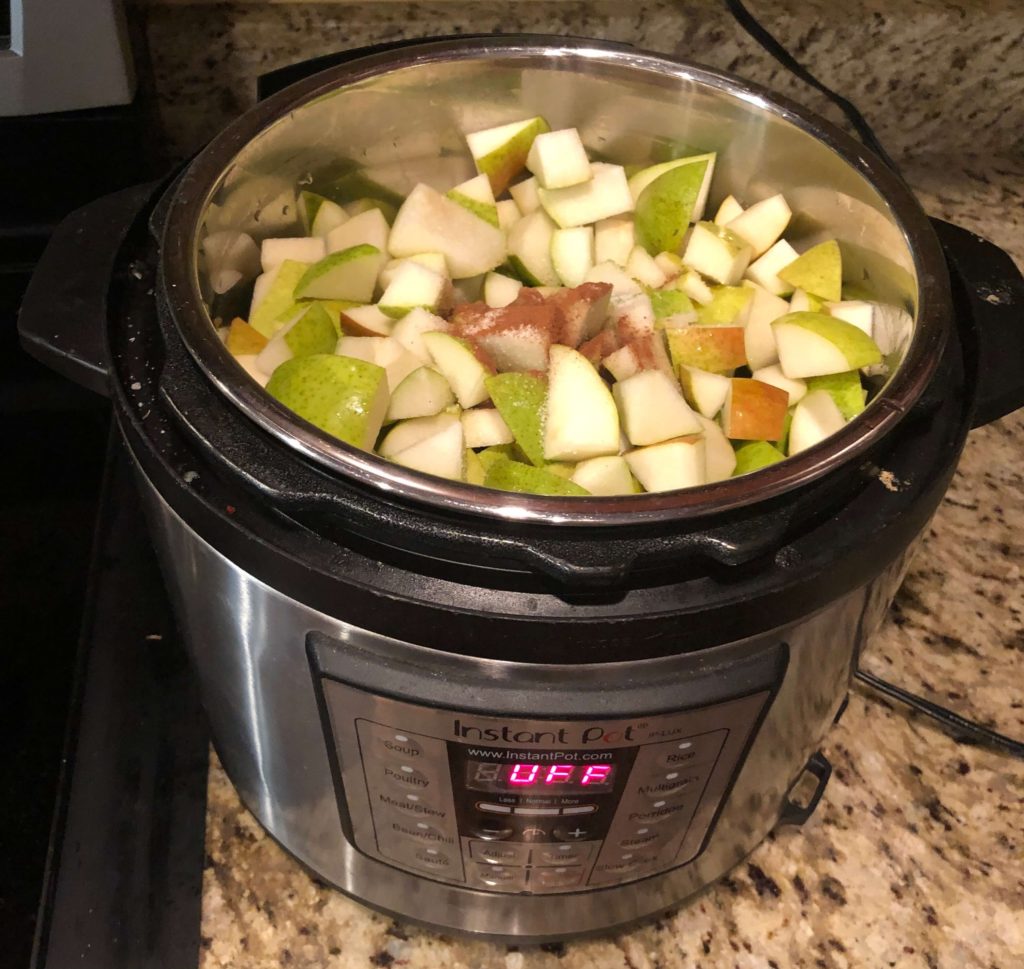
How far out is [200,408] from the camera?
495 millimetres

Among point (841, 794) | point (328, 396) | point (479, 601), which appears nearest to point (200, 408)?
point (328, 396)

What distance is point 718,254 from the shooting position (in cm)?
72

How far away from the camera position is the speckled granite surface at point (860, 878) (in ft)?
2.28

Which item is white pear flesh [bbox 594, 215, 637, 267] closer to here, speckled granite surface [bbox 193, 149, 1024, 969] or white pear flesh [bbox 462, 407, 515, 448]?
white pear flesh [bbox 462, 407, 515, 448]

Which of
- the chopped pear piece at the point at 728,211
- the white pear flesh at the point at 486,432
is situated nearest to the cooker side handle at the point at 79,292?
the white pear flesh at the point at 486,432

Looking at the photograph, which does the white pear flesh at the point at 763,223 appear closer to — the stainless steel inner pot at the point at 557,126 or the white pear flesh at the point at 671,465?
the stainless steel inner pot at the point at 557,126

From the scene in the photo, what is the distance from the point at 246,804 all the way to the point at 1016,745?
2.01 feet

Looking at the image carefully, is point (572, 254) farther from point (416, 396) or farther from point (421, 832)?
point (421, 832)

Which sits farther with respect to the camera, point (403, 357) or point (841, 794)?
point (841, 794)

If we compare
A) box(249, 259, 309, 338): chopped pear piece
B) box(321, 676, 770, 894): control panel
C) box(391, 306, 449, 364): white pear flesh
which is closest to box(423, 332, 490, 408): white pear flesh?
box(391, 306, 449, 364): white pear flesh

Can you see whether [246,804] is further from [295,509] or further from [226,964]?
[295,509]

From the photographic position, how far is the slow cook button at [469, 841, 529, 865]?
601mm

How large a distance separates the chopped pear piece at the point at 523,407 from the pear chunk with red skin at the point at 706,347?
0.11 m

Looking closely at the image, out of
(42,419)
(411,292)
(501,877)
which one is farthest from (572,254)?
(42,419)
